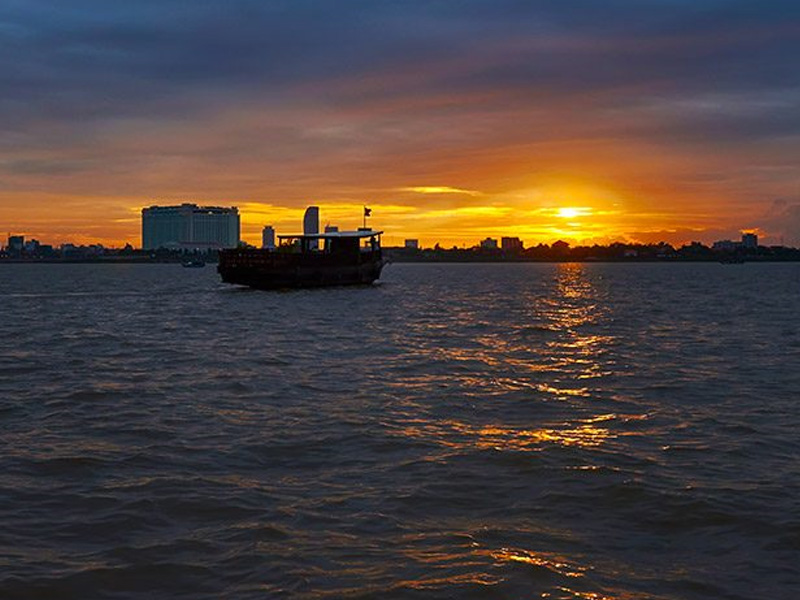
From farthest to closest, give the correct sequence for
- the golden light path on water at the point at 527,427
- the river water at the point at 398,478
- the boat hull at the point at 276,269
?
the boat hull at the point at 276,269 < the golden light path on water at the point at 527,427 < the river water at the point at 398,478

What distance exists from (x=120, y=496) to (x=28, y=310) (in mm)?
51140

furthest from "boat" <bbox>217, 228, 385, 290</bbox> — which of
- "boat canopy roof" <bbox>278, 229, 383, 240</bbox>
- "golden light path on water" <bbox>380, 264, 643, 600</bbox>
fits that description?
"golden light path on water" <bbox>380, 264, 643, 600</bbox>

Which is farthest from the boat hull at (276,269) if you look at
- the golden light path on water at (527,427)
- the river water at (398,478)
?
the river water at (398,478)

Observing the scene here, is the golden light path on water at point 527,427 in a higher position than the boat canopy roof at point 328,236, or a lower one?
lower

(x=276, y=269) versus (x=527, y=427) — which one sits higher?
(x=276, y=269)

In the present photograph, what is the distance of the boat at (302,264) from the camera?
7888 cm

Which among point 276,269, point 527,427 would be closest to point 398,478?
point 527,427

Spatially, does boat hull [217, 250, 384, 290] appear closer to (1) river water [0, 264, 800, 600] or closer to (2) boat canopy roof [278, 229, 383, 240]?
(2) boat canopy roof [278, 229, 383, 240]

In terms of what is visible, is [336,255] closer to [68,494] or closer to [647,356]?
[647,356]

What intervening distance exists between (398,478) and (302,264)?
70.5m

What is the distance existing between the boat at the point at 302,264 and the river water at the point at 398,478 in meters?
52.0

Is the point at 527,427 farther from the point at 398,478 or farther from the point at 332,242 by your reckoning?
the point at 332,242

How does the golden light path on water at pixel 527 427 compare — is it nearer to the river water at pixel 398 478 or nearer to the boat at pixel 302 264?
the river water at pixel 398 478

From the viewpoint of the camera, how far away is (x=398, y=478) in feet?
38.3
